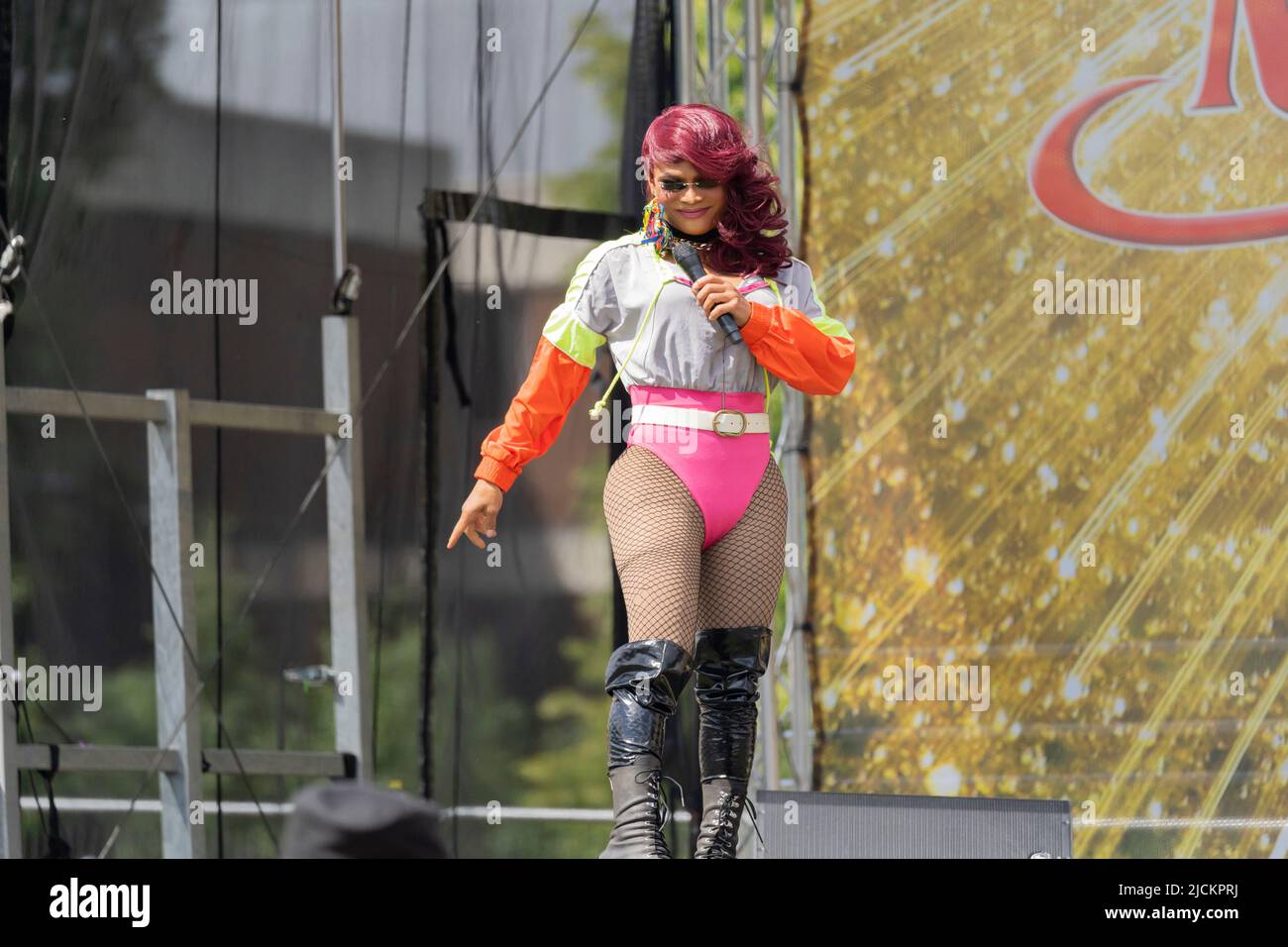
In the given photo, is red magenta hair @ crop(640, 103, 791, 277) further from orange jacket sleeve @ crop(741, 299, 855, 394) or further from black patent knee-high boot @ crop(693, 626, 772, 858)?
black patent knee-high boot @ crop(693, 626, 772, 858)

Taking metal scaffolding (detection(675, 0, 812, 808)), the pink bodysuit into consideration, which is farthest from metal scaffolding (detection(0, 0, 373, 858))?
the pink bodysuit

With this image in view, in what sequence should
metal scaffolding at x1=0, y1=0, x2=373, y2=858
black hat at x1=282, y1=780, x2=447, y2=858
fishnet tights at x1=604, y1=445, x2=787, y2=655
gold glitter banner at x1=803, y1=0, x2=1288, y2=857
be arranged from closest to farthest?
black hat at x1=282, y1=780, x2=447, y2=858 < fishnet tights at x1=604, y1=445, x2=787, y2=655 < metal scaffolding at x1=0, y1=0, x2=373, y2=858 < gold glitter banner at x1=803, y1=0, x2=1288, y2=857

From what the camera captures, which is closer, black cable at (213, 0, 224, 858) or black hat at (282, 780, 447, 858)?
black hat at (282, 780, 447, 858)

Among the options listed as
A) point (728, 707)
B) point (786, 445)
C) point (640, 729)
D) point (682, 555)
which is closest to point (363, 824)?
point (640, 729)

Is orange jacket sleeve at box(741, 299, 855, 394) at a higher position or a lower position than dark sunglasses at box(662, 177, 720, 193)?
lower

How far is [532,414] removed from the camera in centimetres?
262

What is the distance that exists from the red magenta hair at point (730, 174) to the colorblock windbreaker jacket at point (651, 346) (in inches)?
2.0

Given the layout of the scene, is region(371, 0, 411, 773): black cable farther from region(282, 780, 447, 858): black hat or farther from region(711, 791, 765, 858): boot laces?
region(282, 780, 447, 858): black hat

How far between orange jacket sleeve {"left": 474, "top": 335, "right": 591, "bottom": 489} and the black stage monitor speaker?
0.81 metres

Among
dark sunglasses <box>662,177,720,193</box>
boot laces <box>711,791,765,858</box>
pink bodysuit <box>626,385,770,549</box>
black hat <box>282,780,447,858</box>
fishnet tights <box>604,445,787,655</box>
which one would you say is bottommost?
black hat <box>282,780,447,858</box>

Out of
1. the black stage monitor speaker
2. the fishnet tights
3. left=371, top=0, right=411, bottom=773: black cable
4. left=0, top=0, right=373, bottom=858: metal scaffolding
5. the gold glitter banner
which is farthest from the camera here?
the gold glitter banner

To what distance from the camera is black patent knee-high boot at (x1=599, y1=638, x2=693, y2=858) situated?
237cm

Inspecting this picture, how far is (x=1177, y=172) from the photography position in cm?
409
